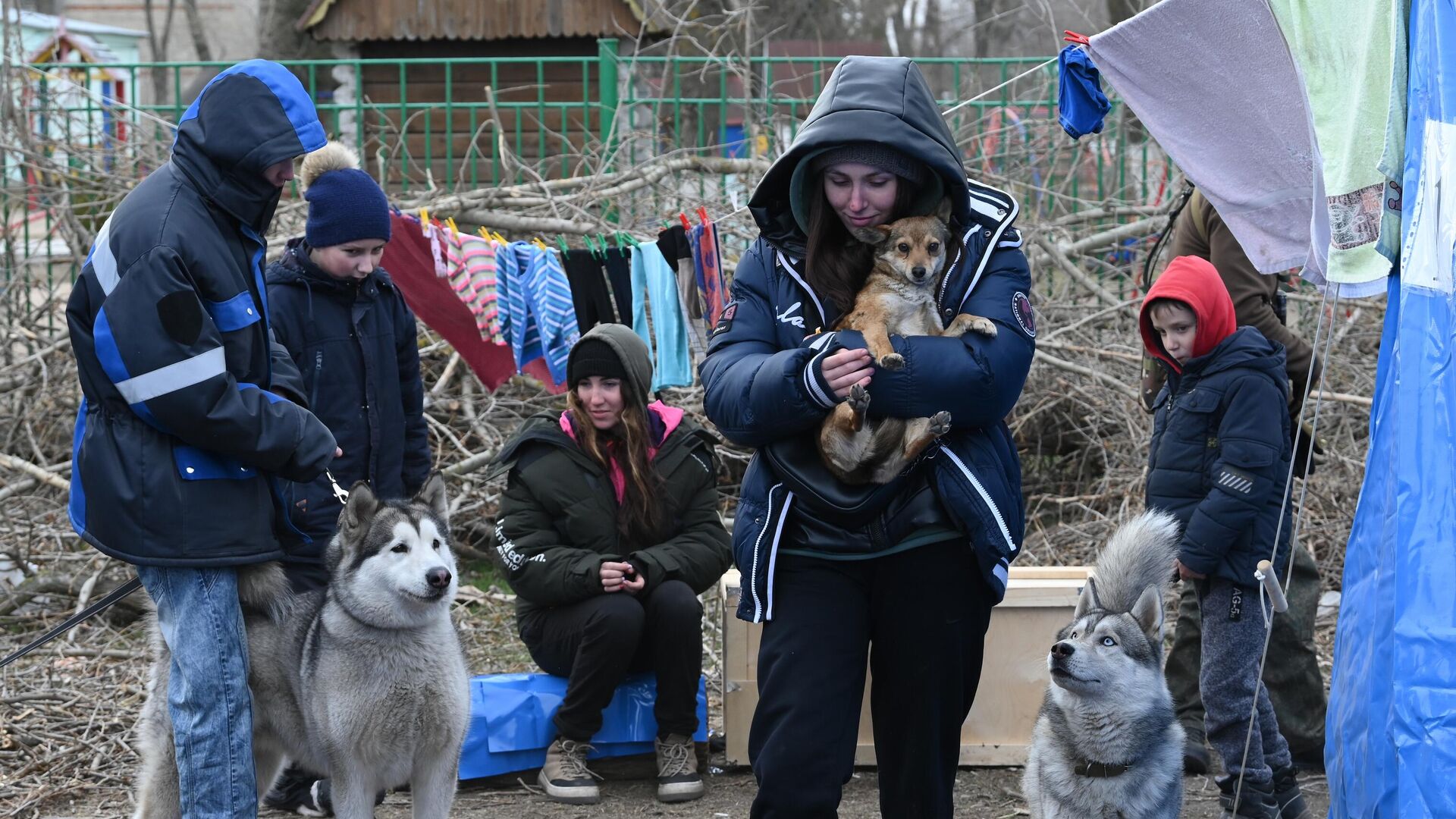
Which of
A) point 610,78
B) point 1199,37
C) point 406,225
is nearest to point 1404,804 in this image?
point 1199,37

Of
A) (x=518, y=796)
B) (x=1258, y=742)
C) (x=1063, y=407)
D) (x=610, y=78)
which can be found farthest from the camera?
(x=610, y=78)

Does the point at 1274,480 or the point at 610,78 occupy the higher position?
the point at 610,78

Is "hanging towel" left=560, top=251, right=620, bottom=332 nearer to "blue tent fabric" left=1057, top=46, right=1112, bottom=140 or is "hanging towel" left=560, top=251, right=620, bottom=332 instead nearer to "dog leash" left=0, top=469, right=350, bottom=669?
"dog leash" left=0, top=469, right=350, bottom=669

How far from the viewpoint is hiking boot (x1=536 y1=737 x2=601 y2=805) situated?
15.2 ft

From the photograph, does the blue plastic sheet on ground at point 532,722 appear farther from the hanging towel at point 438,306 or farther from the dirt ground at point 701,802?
the hanging towel at point 438,306

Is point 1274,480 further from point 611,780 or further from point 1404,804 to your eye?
point 611,780

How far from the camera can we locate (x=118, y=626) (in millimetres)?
6445

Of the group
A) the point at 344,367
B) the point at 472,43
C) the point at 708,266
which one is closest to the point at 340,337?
the point at 344,367

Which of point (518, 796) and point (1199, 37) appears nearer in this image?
point (1199, 37)

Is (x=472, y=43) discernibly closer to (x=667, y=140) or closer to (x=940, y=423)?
(x=667, y=140)

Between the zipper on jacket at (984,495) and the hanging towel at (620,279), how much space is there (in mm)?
3491

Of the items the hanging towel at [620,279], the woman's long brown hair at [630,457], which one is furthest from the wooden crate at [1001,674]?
the hanging towel at [620,279]

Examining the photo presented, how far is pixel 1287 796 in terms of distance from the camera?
4.20 meters

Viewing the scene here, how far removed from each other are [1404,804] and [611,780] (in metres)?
2.79
